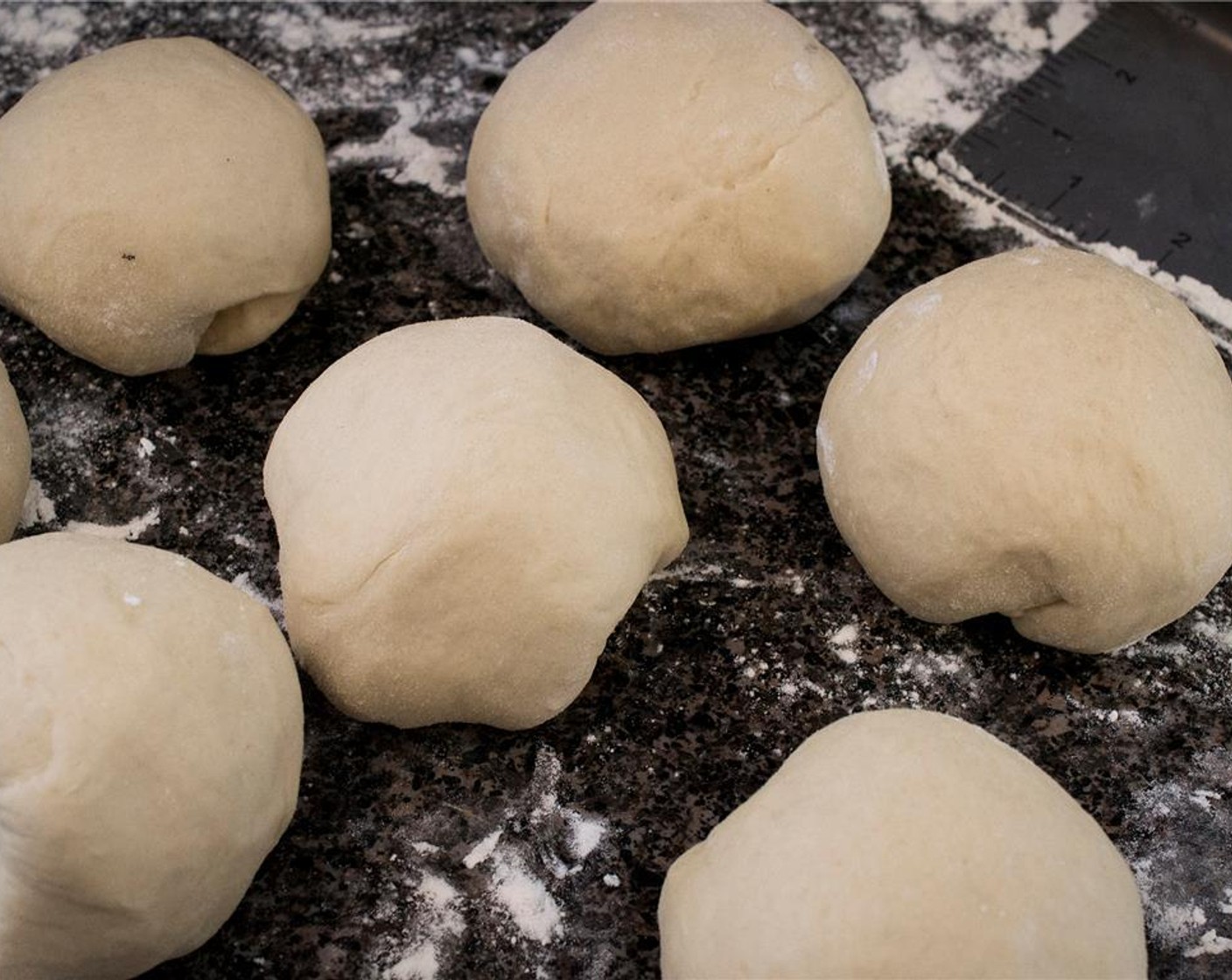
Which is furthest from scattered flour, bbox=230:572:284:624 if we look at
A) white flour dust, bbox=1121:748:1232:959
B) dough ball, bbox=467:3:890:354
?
white flour dust, bbox=1121:748:1232:959

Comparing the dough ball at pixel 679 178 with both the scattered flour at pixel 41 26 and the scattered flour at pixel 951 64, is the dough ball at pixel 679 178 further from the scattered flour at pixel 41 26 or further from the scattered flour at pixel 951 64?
the scattered flour at pixel 41 26

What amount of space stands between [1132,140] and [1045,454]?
35.2 inches

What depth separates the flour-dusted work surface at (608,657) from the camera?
1.50 m

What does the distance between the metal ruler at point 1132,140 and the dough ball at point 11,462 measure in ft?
4.54

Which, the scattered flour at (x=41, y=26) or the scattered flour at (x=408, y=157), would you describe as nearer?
the scattered flour at (x=408, y=157)

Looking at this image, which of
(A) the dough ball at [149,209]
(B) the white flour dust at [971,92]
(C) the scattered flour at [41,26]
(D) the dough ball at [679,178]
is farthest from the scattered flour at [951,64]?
(C) the scattered flour at [41,26]

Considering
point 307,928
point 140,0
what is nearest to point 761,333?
point 307,928

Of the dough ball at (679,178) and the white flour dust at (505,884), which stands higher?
the dough ball at (679,178)

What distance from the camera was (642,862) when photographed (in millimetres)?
1536

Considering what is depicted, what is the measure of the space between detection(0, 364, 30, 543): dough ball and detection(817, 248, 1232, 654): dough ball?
969 millimetres

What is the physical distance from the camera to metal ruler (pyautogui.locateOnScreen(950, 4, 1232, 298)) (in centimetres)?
207

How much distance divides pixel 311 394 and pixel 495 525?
0.99ft

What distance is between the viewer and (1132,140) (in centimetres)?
217

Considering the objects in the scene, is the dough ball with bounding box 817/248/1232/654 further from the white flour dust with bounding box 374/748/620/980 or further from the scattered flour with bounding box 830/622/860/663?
the white flour dust with bounding box 374/748/620/980
